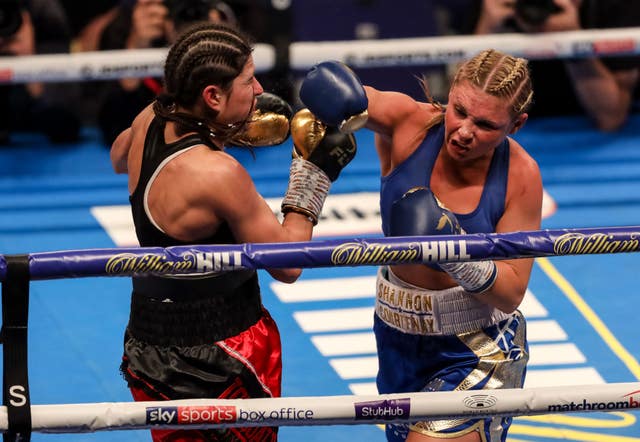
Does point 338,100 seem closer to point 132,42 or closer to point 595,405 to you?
point 595,405

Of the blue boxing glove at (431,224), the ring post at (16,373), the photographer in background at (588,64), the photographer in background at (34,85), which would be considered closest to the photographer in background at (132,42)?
the photographer in background at (34,85)

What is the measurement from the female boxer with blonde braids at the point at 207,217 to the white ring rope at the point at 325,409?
6 centimetres

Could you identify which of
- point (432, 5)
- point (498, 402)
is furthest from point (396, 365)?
point (432, 5)

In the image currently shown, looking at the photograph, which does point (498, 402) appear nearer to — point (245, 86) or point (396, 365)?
point (396, 365)

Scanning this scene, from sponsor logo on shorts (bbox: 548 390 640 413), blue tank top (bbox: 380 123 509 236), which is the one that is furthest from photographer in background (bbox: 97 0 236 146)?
sponsor logo on shorts (bbox: 548 390 640 413)

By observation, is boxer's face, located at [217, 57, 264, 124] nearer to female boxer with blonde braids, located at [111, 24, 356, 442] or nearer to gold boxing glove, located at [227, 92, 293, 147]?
female boxer with blonde braids, located at [111, 24, 356, 442]

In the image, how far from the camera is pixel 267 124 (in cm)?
315

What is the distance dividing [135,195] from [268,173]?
3.54m

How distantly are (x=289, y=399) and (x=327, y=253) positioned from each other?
0.37 m

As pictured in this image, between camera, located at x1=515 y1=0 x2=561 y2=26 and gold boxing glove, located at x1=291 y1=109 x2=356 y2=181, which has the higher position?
camera, located at x1=515 y1=0 x2=561 y2=26

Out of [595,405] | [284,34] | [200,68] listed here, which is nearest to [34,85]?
[284,34]

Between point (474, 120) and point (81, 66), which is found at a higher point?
point (81, 66)

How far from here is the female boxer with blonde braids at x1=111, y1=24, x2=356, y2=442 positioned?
2.69 meters

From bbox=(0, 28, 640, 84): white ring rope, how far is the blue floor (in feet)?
2.04
